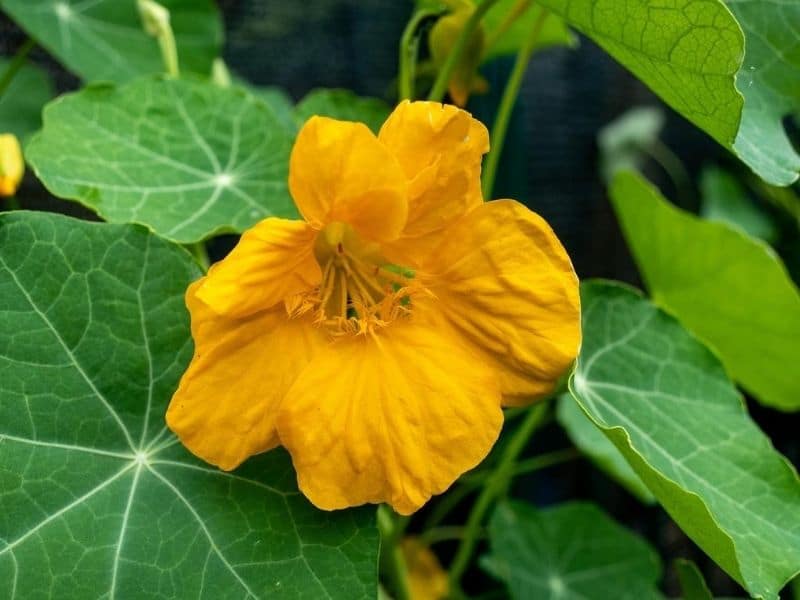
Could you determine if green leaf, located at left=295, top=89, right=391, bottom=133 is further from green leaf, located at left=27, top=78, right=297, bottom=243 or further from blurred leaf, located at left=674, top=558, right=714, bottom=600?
blurred leaf, located at left=674, top=558, right=714, bottom=600

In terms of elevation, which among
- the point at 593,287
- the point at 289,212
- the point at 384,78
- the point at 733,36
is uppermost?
the point at 733,36

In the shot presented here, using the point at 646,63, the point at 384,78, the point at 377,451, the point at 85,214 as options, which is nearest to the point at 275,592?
the point at 377,451

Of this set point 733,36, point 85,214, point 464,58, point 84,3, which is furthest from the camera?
point 85,214

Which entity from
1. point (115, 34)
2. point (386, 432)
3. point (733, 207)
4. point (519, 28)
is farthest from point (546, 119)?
point (386, 432)

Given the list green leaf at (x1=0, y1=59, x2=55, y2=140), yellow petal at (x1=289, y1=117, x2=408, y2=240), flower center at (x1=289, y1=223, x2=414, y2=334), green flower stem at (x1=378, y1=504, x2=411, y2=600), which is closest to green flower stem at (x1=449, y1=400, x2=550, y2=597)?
green flower stem at (x1=378, y1=504, x2=411, y2=600)

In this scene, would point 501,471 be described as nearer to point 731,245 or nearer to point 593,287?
point 593,287

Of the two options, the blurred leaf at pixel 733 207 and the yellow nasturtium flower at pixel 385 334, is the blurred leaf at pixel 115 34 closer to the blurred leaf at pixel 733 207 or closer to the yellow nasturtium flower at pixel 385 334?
the yellow nasturtium flower at pixel 385 334

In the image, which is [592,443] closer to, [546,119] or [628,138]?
[546,119]
